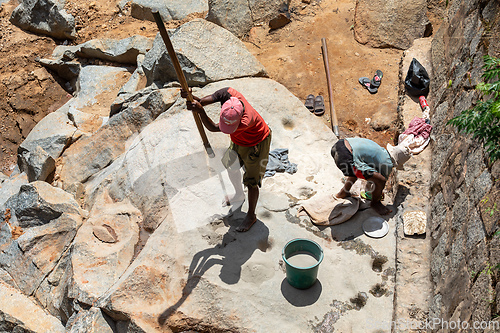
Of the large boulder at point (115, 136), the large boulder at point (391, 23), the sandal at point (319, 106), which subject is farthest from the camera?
the large boulder at point (391, 23)

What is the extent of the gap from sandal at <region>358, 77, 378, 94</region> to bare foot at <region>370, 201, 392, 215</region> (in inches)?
110

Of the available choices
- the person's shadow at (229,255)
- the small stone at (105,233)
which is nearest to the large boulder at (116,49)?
the small stone at (105,233)

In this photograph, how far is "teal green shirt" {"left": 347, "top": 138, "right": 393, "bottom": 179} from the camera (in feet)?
13.0

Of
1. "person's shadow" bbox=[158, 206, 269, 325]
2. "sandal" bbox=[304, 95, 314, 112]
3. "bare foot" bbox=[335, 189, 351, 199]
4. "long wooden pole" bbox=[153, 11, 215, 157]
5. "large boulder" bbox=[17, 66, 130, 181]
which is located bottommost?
"large boulder" bbox=[17, 66, 130, 181]

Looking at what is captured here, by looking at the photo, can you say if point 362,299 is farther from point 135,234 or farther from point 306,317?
point 135,234

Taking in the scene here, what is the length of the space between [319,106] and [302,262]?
3276mm

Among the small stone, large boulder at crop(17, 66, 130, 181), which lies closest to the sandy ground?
large boulder at crop(17, 66, 130, 181)

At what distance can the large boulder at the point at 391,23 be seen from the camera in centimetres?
690

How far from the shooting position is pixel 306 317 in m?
3.47

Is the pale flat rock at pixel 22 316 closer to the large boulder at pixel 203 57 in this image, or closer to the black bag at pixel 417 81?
the large boulder at pixel 203 57

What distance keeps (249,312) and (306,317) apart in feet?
1.67

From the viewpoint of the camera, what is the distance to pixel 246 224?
418 cm

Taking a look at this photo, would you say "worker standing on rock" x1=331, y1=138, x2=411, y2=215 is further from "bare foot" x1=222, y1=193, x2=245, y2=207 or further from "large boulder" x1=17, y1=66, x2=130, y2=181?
"large boulder" x1=17, y1=66, x2=130, y2=181

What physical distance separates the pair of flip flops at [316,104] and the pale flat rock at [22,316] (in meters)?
4.56
